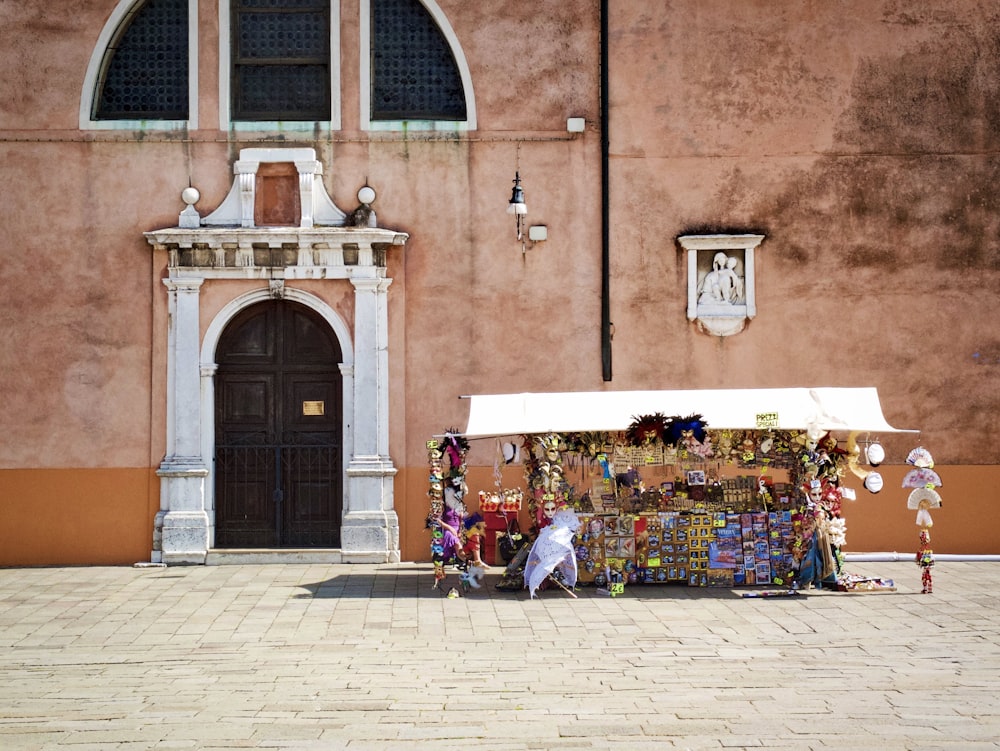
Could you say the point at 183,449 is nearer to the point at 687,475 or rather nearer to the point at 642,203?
the point at 687,475

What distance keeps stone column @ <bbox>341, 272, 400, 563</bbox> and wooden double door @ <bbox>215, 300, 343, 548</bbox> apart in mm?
402

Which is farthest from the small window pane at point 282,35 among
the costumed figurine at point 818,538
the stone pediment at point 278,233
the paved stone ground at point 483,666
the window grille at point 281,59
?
the costumed figurine at point 818,538

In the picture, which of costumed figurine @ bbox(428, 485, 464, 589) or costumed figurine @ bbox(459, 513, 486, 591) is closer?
costumed figurine @ bbox(428, 485, 464, 589)

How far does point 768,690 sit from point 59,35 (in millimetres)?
11641

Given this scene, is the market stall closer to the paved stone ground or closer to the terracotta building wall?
the paved stone ground

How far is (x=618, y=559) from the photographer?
13047mm

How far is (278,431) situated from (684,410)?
17.1 ft

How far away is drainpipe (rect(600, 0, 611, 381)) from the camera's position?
1515 centimetres

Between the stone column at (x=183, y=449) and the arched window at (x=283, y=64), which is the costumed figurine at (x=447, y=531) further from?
the arched window at (x=283, y=64)

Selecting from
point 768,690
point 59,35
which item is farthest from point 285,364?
point 768,690

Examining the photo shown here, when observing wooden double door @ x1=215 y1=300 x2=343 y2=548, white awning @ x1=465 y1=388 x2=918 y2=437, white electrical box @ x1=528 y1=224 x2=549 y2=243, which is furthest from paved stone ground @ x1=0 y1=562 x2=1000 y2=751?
white electrical box @ x1=528 y1=224 x2=549 y2=243

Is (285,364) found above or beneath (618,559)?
above

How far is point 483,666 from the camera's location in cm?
938

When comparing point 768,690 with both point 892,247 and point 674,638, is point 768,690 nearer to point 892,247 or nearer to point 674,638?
point 674,638
